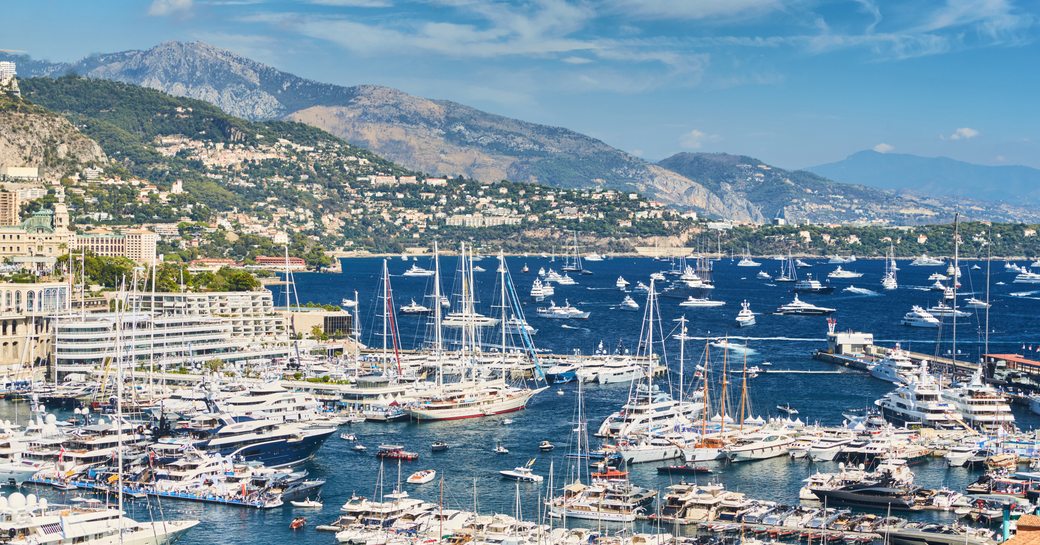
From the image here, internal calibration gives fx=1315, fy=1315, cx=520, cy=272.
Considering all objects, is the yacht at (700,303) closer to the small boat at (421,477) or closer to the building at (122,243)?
the building at (122,243)

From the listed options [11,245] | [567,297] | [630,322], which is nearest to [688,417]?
[630,322]

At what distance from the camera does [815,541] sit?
95.6 feet

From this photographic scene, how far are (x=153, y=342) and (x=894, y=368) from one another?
30.8 metres

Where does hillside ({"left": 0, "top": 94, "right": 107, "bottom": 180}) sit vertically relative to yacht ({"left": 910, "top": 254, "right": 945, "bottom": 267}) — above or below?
above

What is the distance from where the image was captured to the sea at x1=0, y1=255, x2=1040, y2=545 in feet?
110

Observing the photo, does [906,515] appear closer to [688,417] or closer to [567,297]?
[688,417]

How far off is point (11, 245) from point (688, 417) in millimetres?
49325

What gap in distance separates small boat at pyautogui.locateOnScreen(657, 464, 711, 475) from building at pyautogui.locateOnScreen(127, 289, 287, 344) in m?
27.8

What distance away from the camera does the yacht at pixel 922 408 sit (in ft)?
141

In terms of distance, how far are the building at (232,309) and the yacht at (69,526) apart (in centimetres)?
3221

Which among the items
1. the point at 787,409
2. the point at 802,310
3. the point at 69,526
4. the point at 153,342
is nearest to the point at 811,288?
the point at 802,310

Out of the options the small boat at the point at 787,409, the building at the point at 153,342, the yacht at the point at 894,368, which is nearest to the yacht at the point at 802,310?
the yacht at the point at 894,368

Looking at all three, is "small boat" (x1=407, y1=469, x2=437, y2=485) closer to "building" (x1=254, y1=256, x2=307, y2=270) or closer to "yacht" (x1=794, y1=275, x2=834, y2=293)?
"building" (x1=254, y1=256, x2=307, y2=270)

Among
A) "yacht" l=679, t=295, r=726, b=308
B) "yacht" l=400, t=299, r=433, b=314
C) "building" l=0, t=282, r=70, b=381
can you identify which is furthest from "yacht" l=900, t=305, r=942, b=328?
"building" l=0, t=282, r=70, b=381
